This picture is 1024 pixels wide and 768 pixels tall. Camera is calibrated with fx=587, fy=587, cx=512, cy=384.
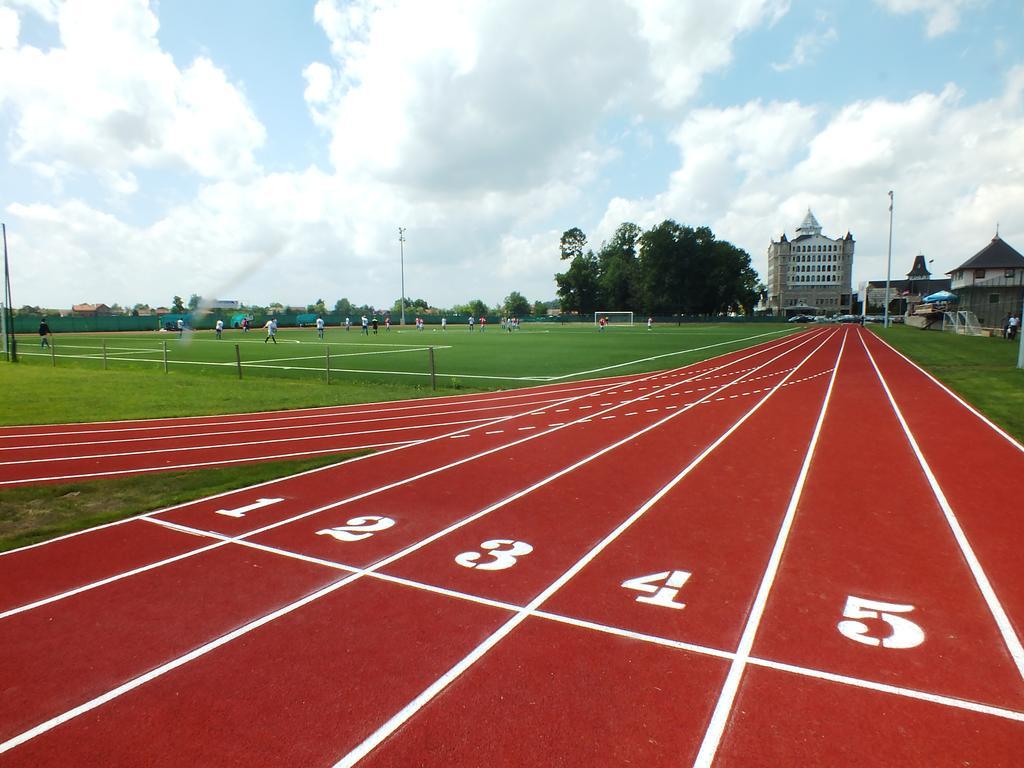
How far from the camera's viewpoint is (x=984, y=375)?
17.8 metres

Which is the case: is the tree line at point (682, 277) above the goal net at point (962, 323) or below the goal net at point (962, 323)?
above

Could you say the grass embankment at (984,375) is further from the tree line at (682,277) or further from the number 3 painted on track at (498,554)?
the tree line at (682,277)

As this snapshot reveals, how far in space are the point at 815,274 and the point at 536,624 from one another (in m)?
154

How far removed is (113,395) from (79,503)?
404 inches

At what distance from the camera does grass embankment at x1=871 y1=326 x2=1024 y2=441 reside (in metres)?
11.9

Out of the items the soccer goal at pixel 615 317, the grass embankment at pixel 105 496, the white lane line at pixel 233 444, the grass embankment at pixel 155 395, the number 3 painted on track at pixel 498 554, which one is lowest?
the number 3 painted on track at pixel 498 554

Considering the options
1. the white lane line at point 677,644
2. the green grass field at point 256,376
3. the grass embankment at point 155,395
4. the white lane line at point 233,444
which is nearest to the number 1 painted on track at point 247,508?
the white lane line at point 677,644

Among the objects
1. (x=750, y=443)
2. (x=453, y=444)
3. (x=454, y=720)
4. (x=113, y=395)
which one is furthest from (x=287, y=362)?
(x=454, y=720)

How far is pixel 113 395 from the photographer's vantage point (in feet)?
51.0

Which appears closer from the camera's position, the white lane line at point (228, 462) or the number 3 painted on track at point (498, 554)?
the number 3 painted on track at point (498, 554)

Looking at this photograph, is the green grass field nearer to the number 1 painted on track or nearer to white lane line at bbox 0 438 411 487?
white lane line at bbox 0 438 411 487

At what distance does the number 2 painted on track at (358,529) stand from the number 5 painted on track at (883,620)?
4104 mm

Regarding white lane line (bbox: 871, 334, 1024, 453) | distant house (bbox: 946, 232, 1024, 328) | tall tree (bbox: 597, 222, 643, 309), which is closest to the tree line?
tall tree (bbox: 597, 222, 643, 309)

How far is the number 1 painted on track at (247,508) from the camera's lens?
255 inches
